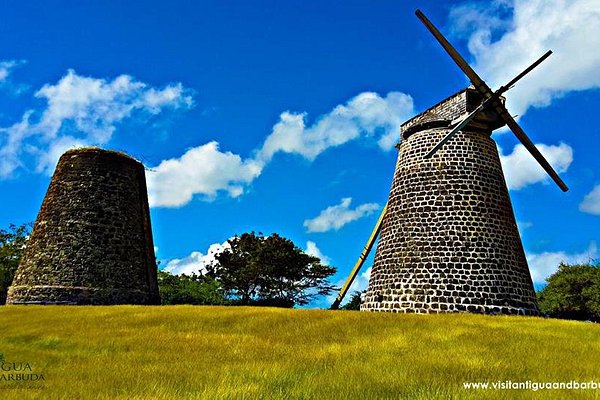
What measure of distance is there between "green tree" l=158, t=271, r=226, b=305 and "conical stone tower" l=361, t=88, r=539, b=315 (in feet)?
76.6

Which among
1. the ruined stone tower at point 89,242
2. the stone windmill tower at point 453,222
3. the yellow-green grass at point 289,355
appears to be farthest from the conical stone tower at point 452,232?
the ruined stone tower at point 89,242

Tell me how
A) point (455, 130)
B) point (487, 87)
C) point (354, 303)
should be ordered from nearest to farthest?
1. point (455, 130)
2. point (487, 87)
3. point (354, 303)

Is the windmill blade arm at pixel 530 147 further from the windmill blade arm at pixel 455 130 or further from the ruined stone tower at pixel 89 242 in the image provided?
the ruined stone tower at pixel 89 242

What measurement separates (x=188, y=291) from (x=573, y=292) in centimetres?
3665

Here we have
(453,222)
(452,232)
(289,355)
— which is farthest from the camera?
(453,222)

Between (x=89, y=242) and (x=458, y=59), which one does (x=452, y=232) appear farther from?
(x=89, y=242)

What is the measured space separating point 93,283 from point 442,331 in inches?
771

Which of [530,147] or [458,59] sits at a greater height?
[458,59]

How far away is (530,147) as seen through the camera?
86.4 feet

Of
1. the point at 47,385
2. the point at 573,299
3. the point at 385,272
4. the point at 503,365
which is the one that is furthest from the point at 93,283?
the point at 573,299

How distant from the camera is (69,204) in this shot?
27.4 meters

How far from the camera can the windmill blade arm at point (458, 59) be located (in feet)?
81.1

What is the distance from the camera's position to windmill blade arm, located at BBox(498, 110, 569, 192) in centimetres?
2507

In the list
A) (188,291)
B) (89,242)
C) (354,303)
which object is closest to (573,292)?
(354,303)
